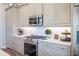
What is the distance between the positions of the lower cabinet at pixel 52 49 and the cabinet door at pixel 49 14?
345mm

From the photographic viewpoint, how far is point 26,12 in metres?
2.09

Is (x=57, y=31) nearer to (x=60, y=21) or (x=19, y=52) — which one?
(x=60, y=21)

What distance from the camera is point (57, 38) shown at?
→ 2.07 metres

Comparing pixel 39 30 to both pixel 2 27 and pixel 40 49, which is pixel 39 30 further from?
pixel 2 27

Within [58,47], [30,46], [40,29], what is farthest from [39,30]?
[58,47]

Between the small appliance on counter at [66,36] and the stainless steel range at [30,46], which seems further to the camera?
the stainless steel range at [30,46]

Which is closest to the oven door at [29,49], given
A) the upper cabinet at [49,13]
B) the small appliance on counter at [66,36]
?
the upper cabinet at [49,13]

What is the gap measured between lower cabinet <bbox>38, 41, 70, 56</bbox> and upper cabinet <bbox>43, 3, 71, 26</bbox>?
12.8 inches

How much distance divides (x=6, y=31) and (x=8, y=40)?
12 centimetres

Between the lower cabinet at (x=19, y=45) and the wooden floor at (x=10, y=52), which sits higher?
the lower cabinet at (x=19, y=45)

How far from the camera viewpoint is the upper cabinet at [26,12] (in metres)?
2.06

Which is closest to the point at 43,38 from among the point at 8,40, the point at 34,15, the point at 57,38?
the point at 57,38

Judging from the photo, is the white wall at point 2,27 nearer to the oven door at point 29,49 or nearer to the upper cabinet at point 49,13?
the upper cabinet at point 49,13

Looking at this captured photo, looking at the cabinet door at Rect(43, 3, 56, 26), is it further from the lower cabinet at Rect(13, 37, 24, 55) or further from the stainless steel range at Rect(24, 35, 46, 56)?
the lower cabinet at Rect(13, 37, 24, 55)
